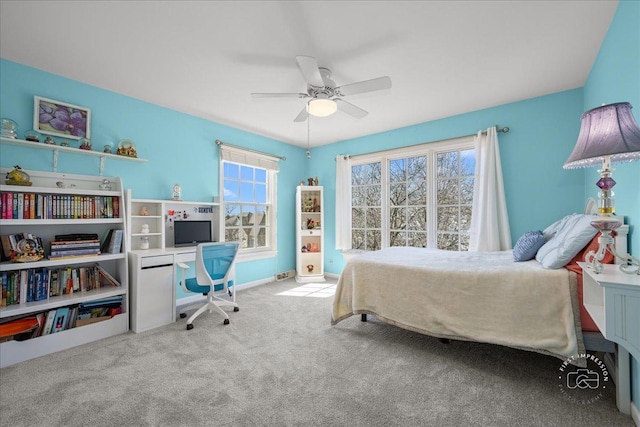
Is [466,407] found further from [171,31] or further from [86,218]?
[86,218]

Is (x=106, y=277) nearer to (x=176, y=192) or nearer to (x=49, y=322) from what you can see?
(x=49, y=322)

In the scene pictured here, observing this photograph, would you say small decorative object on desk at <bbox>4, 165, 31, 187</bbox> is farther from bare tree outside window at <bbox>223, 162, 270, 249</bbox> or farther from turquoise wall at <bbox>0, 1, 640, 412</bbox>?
bare tree outside window at <bbox>223, 162, 270, 249</bbox>

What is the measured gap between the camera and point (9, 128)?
2.42 metres

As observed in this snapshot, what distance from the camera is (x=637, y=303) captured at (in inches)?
48.6

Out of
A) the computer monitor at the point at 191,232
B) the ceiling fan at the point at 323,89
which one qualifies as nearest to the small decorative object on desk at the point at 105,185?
the computer monitor at the point at 191,232

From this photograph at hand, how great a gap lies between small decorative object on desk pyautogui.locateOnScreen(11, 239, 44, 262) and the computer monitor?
1.25m

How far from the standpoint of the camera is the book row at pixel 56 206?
91.0 inches

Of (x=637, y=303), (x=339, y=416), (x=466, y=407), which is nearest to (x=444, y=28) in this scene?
Answer: (x=637, y=303)

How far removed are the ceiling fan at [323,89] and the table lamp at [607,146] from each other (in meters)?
1.32

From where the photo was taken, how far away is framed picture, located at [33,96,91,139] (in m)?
2.62

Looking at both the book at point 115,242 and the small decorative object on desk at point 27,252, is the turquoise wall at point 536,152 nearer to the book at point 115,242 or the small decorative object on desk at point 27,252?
the book at point 115,242

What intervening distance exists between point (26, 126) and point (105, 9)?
5.24ft

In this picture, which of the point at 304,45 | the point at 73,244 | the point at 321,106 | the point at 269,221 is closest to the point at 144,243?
the point at 73,244

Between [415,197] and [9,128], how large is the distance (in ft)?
15.5
